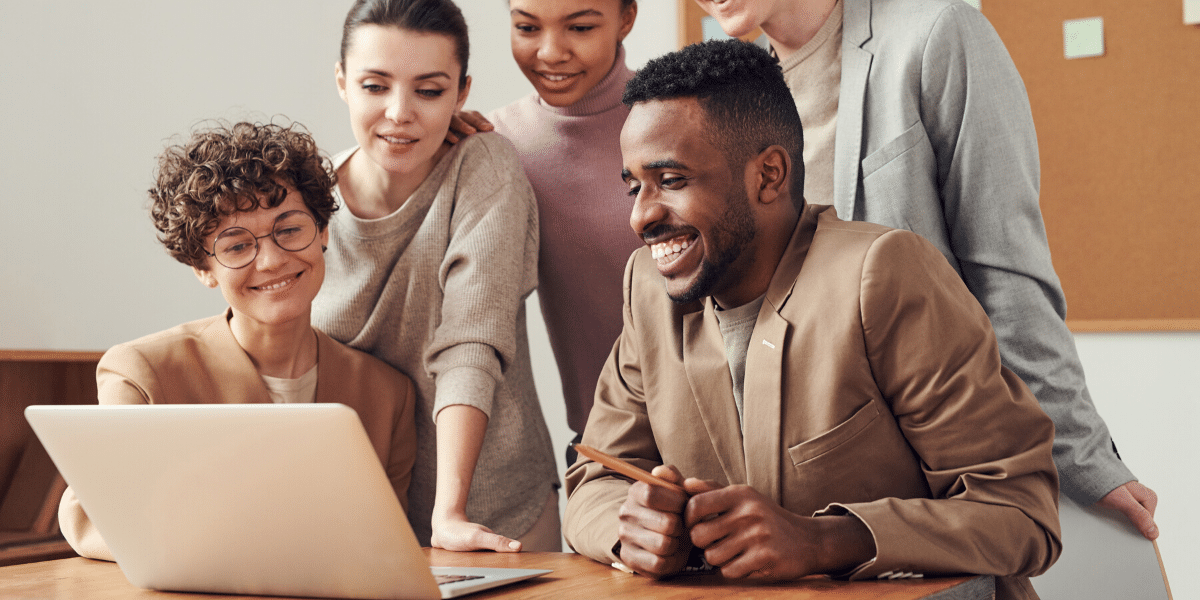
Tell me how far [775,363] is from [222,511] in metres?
0.63

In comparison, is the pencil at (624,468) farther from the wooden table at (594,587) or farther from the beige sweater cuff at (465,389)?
the beige sweater cuff at (465,389)

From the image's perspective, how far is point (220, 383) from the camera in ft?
5.43

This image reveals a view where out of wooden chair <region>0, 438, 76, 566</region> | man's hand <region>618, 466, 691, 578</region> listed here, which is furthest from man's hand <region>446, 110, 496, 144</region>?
wooden chair <region>0, 438, 76, 566</region>

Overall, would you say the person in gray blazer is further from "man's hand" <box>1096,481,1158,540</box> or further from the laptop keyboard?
the laptop keyboard

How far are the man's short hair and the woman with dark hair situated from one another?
1.96ft

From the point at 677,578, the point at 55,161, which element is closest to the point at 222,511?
the point at 677,578

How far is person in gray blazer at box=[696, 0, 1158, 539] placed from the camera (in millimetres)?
1523

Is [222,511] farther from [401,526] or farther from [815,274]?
[815,274]

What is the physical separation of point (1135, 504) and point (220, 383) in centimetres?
148

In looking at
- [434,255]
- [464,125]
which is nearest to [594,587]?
[434,255]

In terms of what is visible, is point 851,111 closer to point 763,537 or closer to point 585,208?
point 585,208

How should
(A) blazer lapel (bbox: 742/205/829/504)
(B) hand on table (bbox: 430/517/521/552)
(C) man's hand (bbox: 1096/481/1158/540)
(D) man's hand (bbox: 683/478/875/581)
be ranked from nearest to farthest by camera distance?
(D) man's hand (bbox: 683/478/875/581)
(A) blazer lapel (bbox: 742/205/829/504)
(B) hand on table (bbox: 430/517/521/552)
(C) man's hand (bbox: 1096/481/1158/540)

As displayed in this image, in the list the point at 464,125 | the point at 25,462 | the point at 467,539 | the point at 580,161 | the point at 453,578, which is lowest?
the point at 25,462

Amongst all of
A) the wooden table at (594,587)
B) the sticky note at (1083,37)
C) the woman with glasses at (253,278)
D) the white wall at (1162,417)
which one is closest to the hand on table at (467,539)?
the wooden table at (594,587)
